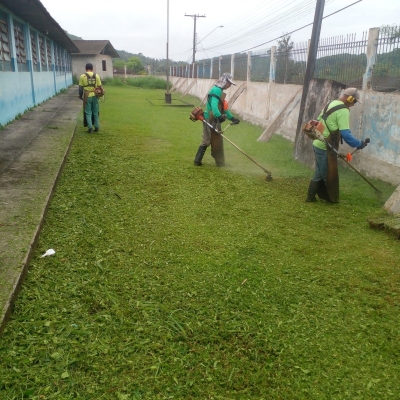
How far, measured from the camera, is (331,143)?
17.2ft

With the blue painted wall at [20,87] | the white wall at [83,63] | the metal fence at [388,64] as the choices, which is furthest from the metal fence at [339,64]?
the white wall at [83,63]

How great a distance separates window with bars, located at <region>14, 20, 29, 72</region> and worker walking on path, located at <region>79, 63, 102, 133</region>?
4257 millimetres

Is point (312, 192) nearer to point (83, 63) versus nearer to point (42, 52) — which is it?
point (42, 52)

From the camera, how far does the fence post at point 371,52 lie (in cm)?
669

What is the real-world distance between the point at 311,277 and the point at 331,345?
872 mm

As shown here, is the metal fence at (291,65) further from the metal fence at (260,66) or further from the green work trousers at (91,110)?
the green work trousers at (91,110)

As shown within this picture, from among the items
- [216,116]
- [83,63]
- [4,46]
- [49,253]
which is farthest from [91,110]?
[83,63]

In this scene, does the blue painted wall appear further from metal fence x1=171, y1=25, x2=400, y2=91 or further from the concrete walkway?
metal fence x1=171, y1=25, x2=400, y2=91

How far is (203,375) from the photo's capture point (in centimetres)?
227

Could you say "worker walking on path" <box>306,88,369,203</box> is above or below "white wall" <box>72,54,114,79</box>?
below

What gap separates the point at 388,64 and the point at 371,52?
0.46m

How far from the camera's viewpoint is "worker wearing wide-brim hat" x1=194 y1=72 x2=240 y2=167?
6508 millimetres

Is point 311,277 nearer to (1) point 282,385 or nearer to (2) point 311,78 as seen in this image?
(1) point 282,385

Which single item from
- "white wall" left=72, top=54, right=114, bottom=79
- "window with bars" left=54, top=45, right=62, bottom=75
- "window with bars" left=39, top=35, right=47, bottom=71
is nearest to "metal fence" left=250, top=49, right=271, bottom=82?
"window with bars" left=39, top=35, right=47, bottom=71
